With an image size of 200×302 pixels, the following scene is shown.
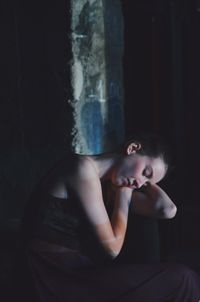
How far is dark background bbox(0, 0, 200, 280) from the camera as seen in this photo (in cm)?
336

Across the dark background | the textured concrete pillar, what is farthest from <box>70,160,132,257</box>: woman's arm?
the textured concrete pillar

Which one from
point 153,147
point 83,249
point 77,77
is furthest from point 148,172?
point 77,77

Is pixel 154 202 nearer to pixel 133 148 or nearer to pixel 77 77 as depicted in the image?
pixel 133 148

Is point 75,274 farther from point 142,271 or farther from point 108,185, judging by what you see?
point 108,185

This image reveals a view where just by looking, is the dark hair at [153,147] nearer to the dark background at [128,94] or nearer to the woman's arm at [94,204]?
the woman's arm at [94,204]

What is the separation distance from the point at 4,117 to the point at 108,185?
1.16m

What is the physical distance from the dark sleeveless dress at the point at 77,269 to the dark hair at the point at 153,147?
374mm

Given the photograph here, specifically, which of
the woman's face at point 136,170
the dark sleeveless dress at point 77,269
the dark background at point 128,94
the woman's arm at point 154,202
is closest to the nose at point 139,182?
the woman's face at point 136,170

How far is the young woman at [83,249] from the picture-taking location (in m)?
2.23

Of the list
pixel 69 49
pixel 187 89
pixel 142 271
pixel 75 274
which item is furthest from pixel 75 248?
pixel 187 89

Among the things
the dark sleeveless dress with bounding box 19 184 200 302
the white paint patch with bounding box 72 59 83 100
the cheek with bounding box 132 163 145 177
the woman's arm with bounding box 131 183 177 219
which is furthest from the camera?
the white paint patch with bounding box 72 59 83 100

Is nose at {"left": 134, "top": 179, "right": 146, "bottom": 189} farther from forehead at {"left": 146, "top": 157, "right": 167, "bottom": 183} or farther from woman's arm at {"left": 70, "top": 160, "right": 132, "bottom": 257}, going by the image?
woman's arm at {"left": 70, "top": 160, "right": 132, "bottom": 257}

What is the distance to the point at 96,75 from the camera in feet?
11.0

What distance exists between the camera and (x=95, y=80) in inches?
132
